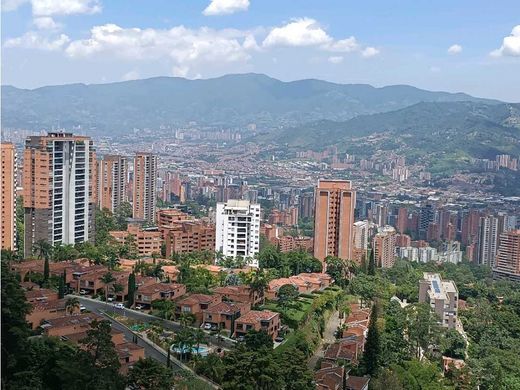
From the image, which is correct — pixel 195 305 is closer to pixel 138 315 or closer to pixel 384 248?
pixel 138 315

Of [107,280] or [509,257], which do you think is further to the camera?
[509,257]

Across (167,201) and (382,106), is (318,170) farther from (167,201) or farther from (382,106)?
→ (382,106)

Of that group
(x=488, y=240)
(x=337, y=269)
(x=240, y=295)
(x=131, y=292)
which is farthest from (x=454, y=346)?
(x=488, y=240)

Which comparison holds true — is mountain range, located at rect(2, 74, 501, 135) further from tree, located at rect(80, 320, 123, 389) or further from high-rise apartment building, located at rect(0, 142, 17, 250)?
tree, located at rect(80, 320, 123, 389)

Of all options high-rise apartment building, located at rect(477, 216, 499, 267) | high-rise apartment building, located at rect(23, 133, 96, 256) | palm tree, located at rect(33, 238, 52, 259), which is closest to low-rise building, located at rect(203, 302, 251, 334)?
palm tree, located at rect(33, 238, 52, 259)

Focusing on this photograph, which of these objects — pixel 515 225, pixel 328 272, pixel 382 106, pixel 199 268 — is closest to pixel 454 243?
pixel 515 225
